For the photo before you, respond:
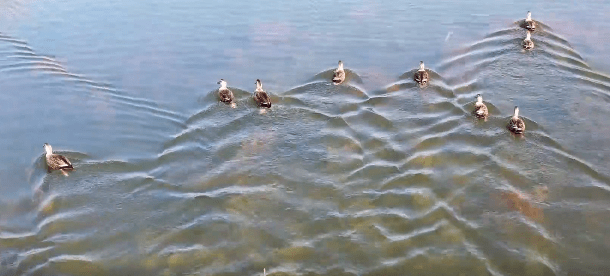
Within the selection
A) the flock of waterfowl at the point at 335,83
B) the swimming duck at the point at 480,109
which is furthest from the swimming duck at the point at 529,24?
the swimming duck at the point at 480,109

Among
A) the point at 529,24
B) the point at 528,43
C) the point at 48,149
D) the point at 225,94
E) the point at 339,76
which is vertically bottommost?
the point at 48,149

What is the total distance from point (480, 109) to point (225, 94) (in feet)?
28.4

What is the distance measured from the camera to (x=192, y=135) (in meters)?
17.8

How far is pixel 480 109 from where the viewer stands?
59.9 ft

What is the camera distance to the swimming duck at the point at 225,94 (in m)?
19.4

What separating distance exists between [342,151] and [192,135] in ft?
15.9

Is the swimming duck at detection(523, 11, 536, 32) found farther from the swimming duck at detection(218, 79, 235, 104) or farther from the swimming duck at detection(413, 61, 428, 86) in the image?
the swimming duck at detection(218, 79, 235, 104)

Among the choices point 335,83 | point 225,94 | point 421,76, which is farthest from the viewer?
point 335,83

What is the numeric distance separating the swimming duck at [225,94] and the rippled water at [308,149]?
301mm

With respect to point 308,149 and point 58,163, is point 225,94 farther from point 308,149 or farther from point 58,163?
point 58,163

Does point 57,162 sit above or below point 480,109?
below

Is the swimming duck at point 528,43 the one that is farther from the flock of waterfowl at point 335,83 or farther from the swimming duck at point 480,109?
the swimming duck at point 480,109

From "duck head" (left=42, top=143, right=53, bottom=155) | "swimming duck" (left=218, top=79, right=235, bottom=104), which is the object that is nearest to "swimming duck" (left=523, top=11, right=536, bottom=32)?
"swimming duck" (left=218, top=79, right=235, bottom=104)

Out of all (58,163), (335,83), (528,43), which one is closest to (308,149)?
(335,83)
